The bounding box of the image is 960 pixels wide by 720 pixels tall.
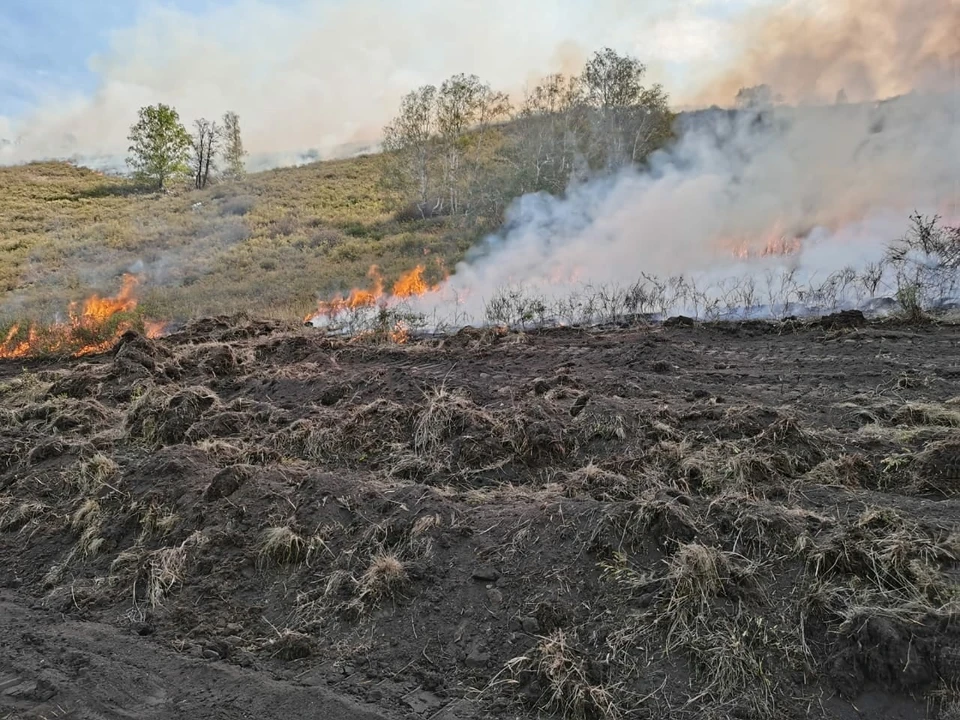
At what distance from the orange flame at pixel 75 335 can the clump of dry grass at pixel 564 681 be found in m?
12.1

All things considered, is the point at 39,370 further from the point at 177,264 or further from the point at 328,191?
the point at 328,191

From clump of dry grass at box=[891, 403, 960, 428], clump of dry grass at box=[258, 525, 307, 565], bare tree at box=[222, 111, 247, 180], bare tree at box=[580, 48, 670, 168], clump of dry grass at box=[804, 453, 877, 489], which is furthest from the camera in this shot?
bare tree at box=[222, 111, 247, 180]

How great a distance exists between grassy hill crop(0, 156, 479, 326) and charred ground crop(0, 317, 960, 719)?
9996 millimetres

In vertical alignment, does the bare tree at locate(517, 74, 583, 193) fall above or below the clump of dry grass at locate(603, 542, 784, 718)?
above

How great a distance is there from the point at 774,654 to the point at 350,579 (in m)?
2.39

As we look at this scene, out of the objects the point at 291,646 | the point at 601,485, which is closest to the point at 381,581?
the point at 291,646

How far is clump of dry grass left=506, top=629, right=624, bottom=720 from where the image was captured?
292cm

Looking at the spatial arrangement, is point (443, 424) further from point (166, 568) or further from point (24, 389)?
point (24, 389)

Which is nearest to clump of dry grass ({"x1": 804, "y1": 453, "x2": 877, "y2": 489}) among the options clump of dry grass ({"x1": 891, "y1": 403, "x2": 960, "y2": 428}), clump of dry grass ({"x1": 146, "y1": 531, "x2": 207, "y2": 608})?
clump of dry grass ({"x1": 891, "y1": 403, "x2": 960, "y2": 428})

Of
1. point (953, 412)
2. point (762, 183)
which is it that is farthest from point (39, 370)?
point (762, 183)

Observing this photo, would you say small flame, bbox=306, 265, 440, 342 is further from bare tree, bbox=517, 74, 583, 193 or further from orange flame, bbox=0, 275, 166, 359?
bare tree, bbox=517, 74, 583, 193

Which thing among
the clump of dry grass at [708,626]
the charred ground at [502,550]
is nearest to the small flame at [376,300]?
the charred ground at [502,550]

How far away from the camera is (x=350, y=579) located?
12.8 feet

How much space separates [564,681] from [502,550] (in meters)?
1.02
